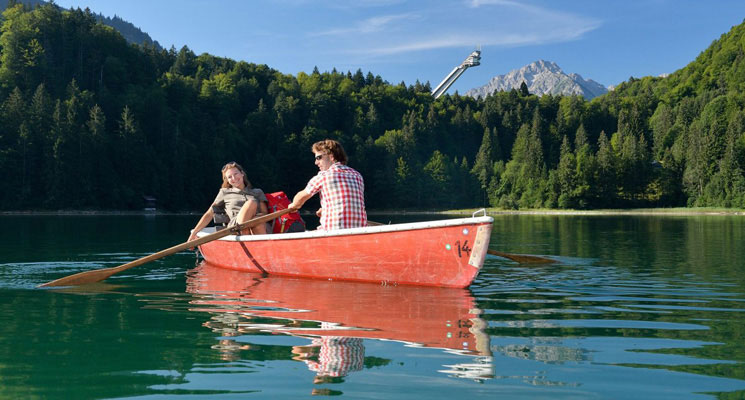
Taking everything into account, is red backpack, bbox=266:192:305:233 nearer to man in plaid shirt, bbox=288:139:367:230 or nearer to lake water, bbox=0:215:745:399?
lake water, bbox=0:215:745:399

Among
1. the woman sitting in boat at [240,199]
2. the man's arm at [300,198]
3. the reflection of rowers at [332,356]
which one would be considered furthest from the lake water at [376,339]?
the woman sitting in boat at [240,199]

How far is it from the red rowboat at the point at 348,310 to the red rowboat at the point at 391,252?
0.16 m

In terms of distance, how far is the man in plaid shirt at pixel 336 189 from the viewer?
9125 mm

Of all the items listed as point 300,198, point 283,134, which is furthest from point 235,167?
point 283,134

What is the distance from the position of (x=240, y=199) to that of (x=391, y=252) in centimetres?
362

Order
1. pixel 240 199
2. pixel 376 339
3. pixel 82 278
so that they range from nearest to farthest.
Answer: pixel 376 339, pixel 82 278, pixel 240 199

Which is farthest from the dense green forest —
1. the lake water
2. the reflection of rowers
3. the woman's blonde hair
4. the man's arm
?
the reflection of rowers

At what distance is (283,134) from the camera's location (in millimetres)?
115562

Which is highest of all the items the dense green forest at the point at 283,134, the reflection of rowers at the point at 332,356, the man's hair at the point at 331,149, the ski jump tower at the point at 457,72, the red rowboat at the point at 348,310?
the ski jump tower at the point at 457,72

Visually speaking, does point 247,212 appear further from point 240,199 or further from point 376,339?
point 376,339

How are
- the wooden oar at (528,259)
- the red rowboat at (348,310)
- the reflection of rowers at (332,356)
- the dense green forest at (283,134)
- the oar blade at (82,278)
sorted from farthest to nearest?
1. the dense green forest at (283,134)
2. the wooden oar at (528,259)
3. the oar blade at (82,278)
4. the red rowboat at (348,310)
5. the reflection of rowers at (332,356)

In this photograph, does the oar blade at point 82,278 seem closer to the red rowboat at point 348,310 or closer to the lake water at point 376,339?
the lake water at point 376,339

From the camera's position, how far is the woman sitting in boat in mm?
11000

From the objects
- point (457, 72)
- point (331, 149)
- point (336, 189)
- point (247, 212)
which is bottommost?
point (247, 212)
